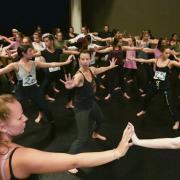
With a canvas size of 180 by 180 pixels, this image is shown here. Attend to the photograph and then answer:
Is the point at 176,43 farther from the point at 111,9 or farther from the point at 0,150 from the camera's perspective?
the point at 0,150

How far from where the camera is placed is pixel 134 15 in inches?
460

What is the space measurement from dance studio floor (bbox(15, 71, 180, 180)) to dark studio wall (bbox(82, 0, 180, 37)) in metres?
5.16

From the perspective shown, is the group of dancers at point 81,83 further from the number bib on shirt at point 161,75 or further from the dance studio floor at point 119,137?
the dance studio floor at point 119,137

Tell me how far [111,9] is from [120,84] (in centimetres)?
612

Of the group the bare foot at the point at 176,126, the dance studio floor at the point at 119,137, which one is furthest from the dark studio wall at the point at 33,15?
the bare foot at the point at 176,126

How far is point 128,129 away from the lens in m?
1.76

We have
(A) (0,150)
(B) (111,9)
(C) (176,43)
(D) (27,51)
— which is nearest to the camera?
(A) (0,150)

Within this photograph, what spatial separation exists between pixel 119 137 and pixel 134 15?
8037 millimetres

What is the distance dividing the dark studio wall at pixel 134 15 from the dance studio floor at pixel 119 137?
516cm

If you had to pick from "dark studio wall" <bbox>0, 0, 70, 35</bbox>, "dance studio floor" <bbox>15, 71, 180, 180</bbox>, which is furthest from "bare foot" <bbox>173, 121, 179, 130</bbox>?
"dark studio wall" <bbox>0, 0, 70, 35</bbox>

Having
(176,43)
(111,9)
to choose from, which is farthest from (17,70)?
(111,9)

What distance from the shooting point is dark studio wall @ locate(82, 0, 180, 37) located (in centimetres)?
1113

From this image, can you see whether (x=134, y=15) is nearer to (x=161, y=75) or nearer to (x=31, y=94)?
(x=161, y=75)

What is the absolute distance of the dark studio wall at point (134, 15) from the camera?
36.5 feet
